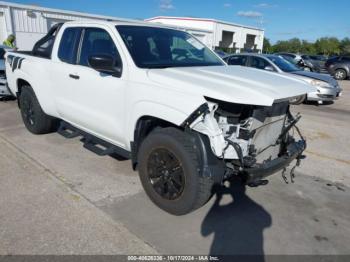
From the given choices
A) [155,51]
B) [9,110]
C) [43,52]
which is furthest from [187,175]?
[9,110]

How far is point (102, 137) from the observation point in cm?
427

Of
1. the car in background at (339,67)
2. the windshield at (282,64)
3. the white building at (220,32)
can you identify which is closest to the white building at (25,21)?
the windshield at (282,64)

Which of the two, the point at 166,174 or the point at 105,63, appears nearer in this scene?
the point at 166,174

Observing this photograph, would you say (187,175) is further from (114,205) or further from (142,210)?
(114,205)

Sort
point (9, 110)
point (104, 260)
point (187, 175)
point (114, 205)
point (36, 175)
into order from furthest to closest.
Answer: point (9, 110), point (36, 175), point (114, 205), point (187, 175), point (104, 260)

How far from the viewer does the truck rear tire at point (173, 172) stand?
3.06 m

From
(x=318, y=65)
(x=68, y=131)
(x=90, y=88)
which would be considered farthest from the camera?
(x=318, y=65)

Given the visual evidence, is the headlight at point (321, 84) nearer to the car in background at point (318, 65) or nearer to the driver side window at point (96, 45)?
the car in background at point (318, 65)

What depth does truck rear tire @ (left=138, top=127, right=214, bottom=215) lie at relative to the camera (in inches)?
120

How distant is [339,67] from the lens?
20.8 m

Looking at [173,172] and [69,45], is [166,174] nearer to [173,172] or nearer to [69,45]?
[173,172]

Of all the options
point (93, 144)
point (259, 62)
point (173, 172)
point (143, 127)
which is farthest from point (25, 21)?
point (173, 172)

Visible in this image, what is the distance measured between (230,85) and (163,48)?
4.75 ft

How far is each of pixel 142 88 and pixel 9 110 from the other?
5.92 meters
